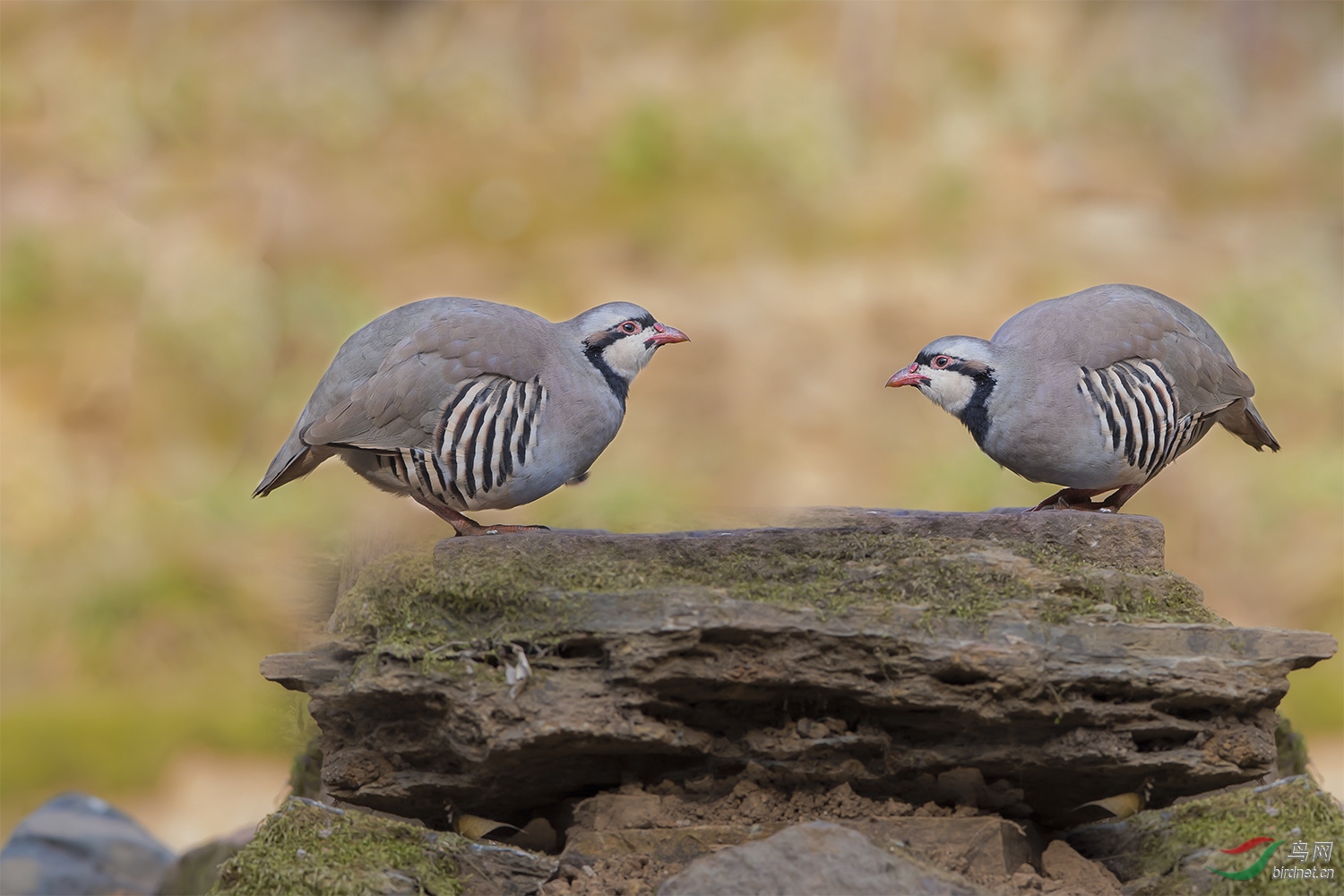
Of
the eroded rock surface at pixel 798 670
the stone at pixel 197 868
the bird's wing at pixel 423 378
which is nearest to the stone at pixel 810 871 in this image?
the eroded rock surface at pixel 798 670

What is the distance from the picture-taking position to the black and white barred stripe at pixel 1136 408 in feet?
13.8

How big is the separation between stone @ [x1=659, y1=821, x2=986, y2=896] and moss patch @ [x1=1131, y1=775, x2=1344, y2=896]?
2.16 feet

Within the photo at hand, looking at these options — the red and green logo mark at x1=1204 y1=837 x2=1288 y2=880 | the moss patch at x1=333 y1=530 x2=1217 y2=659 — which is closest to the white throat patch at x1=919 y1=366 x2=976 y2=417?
the moss patch at x1=333 y1=530 x2=1217 y2=659

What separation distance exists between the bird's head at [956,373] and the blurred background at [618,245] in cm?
559

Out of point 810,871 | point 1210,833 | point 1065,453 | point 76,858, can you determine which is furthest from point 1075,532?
point 76,858

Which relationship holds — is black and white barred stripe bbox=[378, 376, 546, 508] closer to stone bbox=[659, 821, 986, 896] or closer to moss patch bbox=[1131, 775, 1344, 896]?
stone bbox=[659, 821, 986, 896]

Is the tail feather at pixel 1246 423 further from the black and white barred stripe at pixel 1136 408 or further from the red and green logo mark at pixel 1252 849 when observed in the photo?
the red and green logo mark at pixel 1252 849

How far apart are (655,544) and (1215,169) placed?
13.4m

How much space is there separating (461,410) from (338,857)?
→ 1418 mm

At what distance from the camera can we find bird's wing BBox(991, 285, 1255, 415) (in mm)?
4332

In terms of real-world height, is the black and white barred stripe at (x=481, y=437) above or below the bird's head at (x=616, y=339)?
below

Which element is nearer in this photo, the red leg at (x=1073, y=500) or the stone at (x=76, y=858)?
the red leg at (x=1073, y=500)

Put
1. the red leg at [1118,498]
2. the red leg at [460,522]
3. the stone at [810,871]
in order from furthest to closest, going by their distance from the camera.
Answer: the red leg at [1118,498], the red leg at [460,522], the stone at [810,871]

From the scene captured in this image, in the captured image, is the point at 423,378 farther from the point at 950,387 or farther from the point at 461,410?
the point at 950,387
